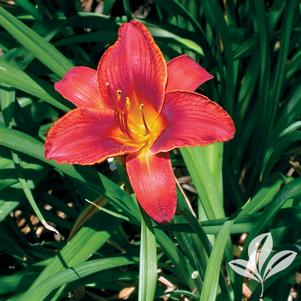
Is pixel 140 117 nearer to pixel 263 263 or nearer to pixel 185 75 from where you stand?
pixel 185 75

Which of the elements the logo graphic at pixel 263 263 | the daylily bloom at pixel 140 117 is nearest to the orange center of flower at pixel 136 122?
the daylily bloom at pixel 140 117

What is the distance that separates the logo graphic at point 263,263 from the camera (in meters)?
1.17

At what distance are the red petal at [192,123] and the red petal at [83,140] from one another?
0.07 m

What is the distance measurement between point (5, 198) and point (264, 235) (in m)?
0.56

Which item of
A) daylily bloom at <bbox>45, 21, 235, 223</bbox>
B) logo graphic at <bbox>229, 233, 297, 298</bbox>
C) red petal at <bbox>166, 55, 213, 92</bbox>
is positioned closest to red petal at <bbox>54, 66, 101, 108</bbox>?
daylily bloom at <bbox>45, 21, 235, 223</bbox>

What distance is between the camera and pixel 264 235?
1.23m

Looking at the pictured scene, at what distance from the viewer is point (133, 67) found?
989mm

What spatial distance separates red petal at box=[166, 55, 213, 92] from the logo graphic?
1.20ft

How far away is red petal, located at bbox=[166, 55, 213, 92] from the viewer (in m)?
0.96

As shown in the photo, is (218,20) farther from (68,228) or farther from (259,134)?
(68,228)

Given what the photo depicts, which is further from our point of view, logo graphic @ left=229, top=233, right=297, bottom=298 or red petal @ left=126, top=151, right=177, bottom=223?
logo graphic @ left=229, top=233, right=297, bottom=298

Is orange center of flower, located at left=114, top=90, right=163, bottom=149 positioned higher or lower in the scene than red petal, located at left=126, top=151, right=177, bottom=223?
higher

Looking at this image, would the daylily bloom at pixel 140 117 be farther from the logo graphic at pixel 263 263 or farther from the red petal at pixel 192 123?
the logo graphic at pixel 263 263

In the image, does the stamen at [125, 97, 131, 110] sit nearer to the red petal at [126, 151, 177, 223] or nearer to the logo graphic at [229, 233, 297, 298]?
the red petal at [126, 151, 177, 223]
